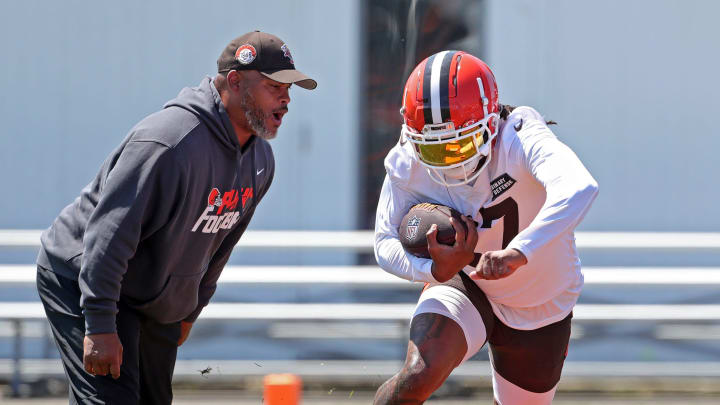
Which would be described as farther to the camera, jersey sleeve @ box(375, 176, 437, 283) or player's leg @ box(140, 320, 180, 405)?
player's leg @ box(140, 320, 180, 405)

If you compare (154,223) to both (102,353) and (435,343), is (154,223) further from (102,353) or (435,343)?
(435,343)

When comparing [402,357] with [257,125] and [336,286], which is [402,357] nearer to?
[336,286]

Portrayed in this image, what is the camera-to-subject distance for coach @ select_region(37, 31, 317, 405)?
3.18 m

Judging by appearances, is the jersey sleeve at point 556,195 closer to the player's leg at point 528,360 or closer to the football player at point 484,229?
the football player at point 484,229

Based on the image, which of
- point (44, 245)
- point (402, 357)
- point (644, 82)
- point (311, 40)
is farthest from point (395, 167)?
point (644, 82)

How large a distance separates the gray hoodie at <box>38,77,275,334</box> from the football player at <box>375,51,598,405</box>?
55cm

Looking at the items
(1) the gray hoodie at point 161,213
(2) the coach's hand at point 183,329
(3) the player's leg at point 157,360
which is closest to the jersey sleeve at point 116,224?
(1) the gray hoodie at point 161,213

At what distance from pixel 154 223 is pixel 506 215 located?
1.15 metres

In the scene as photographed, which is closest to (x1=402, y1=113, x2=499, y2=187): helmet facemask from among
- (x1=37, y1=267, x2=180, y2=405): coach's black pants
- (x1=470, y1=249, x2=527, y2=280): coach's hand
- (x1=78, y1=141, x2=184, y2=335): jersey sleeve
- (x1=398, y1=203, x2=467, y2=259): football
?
(x1=398, y1=203, x2=467, y2=259): football

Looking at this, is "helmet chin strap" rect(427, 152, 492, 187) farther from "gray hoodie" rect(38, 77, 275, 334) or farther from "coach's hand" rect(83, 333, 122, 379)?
"coach's hand" rect(83, 333, 122, 379)

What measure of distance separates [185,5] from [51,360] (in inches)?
87.6

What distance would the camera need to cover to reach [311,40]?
635 centimetres

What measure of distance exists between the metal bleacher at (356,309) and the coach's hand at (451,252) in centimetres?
239

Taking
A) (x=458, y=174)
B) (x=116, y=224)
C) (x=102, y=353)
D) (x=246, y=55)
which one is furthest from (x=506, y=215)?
(x=102, y=353)
